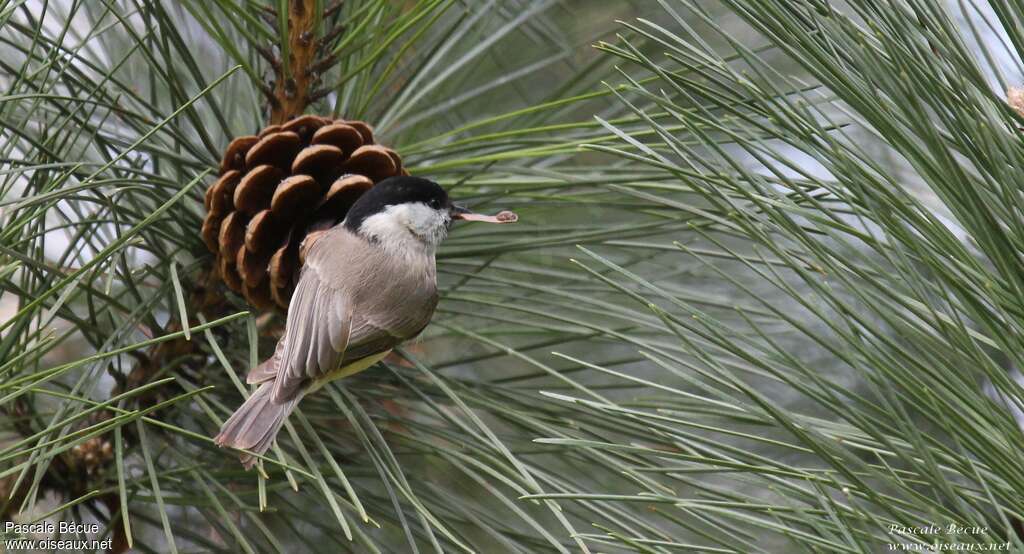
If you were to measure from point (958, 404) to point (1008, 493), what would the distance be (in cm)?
7

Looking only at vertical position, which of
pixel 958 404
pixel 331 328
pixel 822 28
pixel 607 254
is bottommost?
pixel 607 254

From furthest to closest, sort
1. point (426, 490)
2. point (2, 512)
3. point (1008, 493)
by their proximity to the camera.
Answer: point (426, 490), point (2, 512), point (1008, 493)

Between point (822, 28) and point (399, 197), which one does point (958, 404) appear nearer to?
point (822, 28)

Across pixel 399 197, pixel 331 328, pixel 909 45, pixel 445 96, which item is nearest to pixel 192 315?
pixel 331 328

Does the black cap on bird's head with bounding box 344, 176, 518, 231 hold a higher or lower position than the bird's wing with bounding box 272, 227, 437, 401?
higher

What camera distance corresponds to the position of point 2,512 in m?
0.94

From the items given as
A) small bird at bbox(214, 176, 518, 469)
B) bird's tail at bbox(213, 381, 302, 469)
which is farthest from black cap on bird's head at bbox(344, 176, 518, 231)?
bird's tail at bbox(213, 381, 302, 469)

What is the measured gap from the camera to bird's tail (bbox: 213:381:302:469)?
0.86 metres

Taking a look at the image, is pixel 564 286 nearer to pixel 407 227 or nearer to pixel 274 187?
pixel 407 227

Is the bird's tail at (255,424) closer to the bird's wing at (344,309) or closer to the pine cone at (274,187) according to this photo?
the bird's wing at (344,309)

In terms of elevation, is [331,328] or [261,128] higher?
[261,128]

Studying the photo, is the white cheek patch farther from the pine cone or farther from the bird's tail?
the bird's tail

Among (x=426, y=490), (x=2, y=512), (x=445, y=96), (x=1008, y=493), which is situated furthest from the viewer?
(x=445, y=96)

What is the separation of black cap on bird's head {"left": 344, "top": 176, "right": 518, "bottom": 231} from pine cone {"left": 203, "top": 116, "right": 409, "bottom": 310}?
23 mm
